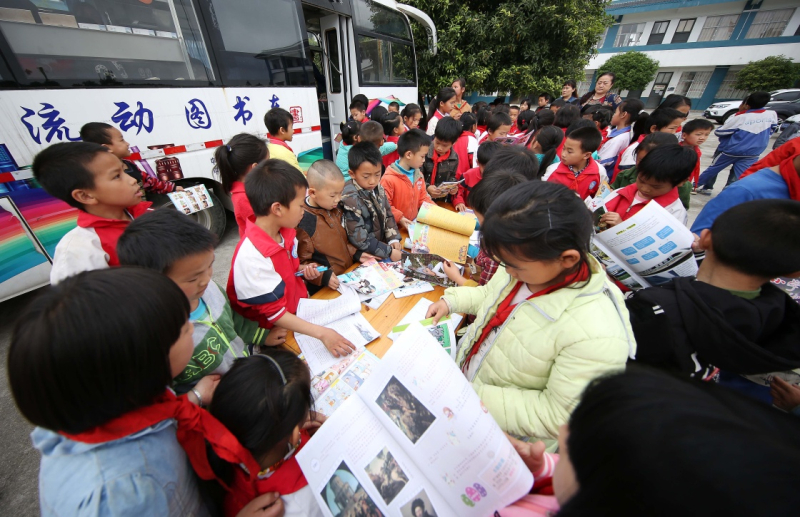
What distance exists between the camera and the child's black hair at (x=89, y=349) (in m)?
0.51

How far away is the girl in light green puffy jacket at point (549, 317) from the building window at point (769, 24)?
2656 centimetres

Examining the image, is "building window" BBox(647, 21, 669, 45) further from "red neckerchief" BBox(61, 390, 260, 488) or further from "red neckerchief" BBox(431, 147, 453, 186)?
"red neckerchief" BBox(61, 390, 260, 488)

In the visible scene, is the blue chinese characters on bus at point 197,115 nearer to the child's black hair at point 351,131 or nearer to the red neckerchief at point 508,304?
the child's black hair at point 351,131

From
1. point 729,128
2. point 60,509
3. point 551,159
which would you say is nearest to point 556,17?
point 729,128

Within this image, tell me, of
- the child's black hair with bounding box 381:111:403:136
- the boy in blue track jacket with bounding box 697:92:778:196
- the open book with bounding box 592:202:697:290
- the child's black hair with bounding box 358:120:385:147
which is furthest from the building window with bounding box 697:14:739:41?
the open book with bounding box 592:202:697:290

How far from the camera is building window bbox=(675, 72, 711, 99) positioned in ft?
58.1

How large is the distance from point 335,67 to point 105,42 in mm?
3291

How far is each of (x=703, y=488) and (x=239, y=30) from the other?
4221mm

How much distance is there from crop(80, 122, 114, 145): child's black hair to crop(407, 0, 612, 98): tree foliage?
741cm

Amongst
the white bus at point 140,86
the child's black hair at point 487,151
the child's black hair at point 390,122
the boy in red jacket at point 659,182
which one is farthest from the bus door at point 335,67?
the boy in red jacket at point 659,182

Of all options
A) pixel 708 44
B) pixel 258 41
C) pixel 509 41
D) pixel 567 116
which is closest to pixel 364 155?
pixel 258 41

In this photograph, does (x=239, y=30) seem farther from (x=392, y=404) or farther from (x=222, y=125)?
(x=392, y=404)

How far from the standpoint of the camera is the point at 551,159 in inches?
118

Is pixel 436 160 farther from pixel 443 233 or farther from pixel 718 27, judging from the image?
pixel 718 27
